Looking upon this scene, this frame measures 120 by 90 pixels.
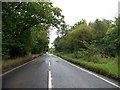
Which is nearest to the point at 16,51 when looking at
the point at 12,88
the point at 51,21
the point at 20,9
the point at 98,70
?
the point at 51,21

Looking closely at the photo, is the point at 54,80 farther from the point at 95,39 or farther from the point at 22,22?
the point at 95,39

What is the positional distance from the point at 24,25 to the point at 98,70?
2389cm

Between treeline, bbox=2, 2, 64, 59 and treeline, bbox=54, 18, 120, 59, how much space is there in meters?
7.04

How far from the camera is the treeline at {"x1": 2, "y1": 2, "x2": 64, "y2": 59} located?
28031mm

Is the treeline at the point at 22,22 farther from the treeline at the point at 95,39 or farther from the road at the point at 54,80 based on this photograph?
the road at the point at 54,80

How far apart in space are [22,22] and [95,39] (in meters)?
23.2

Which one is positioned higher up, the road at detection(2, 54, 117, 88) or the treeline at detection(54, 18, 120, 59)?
the treeline at detection(54, 18, 120, 59)

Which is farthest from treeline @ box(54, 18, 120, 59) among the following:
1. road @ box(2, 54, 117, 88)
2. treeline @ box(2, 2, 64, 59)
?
treeline @ box(2, 2, 64, 59)

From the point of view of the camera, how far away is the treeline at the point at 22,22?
28.0 m

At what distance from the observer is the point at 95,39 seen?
60.0 metres

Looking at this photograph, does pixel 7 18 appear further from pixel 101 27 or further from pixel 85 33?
pixel 101 27

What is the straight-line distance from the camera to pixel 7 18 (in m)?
26.8

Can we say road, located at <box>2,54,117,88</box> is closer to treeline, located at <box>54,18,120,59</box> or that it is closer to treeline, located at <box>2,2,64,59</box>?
treeline, located at <box>54,18,120,59</box>

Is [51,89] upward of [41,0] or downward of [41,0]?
downward
